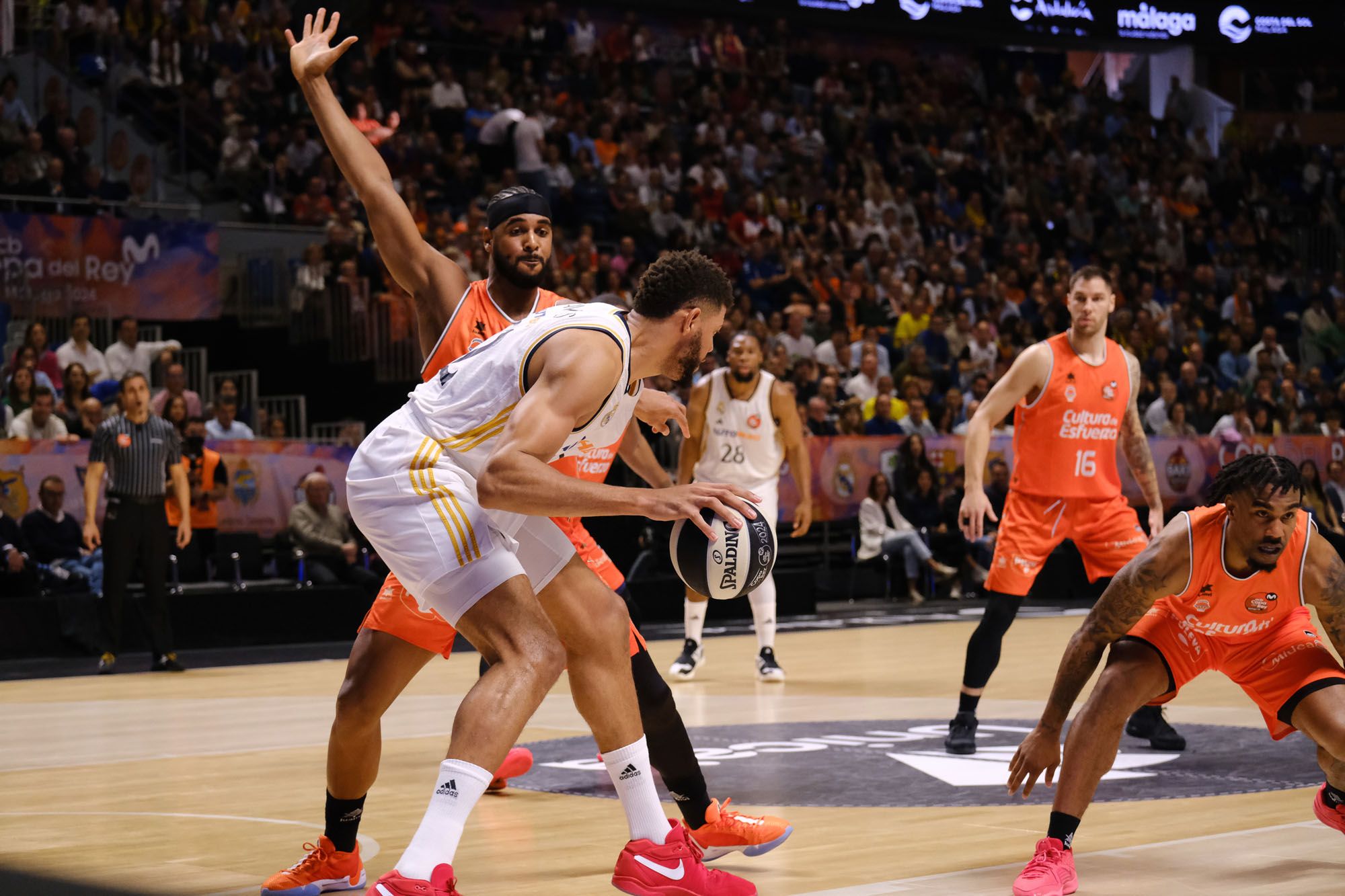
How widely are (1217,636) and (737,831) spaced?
1.48 meters

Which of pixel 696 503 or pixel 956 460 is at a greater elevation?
pixel 696 503

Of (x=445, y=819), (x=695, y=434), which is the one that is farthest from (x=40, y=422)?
(x=445, y=819)

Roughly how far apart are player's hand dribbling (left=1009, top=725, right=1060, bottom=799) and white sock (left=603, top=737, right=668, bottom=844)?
Answer: 3.12 ft

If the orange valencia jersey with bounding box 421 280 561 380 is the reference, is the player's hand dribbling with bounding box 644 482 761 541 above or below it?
below

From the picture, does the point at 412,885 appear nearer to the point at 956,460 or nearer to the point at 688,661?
the point at 688,661

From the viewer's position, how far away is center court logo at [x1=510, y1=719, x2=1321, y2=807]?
5867mm

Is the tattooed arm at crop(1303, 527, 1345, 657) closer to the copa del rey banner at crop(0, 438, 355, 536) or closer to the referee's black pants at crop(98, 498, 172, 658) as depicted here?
A: the referee's black pants at crop(98, 498, 172, 658)

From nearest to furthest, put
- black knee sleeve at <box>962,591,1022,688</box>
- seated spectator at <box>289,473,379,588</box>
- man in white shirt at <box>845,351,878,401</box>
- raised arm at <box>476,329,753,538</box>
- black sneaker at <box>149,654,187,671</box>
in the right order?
1. raised arm at <box>476,329,753,538</box>
2. black knee sleeve at <box>962,591,1022,688</box>
3. black sneaker at <box>149,654,187,671</box>
4. seated spectator at <box>289,473,379,588</box>
5. man in white shirt at <box>845,351,878,401</box>

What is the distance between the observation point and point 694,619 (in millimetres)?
9930

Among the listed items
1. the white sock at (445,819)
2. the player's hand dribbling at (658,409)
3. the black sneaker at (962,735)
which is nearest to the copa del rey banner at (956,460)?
the black sneaker at (962,735)

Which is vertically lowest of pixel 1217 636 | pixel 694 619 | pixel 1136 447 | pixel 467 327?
pixel 694 619

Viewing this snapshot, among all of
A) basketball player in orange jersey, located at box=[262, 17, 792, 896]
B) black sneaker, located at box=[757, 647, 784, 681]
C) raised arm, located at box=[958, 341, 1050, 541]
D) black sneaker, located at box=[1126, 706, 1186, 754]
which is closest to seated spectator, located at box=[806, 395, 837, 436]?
black sneaker, located at box=[757, 647, 784, 681]

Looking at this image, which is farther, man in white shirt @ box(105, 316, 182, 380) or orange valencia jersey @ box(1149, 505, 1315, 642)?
man in white shirt @ box(105, 316, 182, 380)

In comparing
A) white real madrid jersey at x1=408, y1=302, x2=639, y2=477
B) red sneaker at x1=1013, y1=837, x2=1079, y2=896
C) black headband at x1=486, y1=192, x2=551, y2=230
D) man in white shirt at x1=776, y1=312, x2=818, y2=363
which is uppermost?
black headband at x1=486, y1=192, x2=551, y2=230
